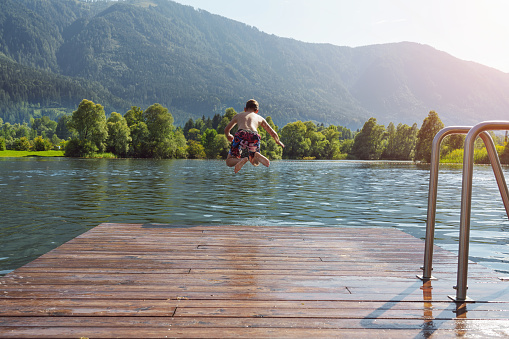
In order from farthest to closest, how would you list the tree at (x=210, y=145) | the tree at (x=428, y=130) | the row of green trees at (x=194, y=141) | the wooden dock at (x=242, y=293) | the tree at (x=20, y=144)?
the tree at (x=20, y=144)
the tree at (x=210, y=145)
the row of green trees at (x=194, y=141)
the tree at (x=428, y=130)
the wooden dock at (x=242, y=293)

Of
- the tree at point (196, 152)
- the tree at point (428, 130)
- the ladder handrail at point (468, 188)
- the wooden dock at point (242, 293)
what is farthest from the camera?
the tree at point (196, 152)

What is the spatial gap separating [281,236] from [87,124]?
71370 millimetres

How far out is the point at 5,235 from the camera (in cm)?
957

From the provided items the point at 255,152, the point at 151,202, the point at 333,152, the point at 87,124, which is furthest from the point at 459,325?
the point at 333,152

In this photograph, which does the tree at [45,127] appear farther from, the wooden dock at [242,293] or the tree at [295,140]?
the wooden dock at [242,293]

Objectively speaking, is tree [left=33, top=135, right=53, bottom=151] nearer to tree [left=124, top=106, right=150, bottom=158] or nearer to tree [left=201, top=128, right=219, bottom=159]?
tree [left=124, top=106, right=150, bottom=158]

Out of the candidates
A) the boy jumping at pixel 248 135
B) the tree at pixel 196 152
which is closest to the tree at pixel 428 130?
the tree at pixel 196 152

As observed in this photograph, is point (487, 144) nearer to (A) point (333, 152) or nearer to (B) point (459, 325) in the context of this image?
(B) point (459, 325)

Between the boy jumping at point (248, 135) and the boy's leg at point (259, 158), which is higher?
the boy jumping at point (248, 135)

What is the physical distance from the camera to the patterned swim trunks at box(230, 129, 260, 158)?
27.4 feet

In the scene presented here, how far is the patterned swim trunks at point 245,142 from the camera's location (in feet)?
27.4

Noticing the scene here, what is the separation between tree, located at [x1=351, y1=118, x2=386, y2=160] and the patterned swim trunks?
107 metres

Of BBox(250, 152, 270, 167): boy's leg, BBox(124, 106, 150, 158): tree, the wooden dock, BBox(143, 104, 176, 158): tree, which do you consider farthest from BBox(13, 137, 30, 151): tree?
the wooden dock

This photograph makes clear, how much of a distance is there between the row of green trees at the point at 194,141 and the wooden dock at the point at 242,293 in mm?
68050
